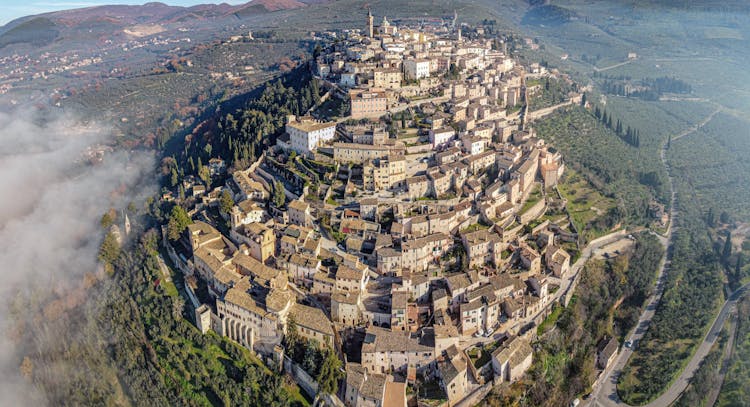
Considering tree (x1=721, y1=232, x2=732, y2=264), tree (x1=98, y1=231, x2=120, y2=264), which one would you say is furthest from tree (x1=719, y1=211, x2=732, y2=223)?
tree (x1=98, y1=231, x2=120, y2=264)

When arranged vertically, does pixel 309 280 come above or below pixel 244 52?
below

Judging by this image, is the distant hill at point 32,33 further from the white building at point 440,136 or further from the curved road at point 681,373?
the curved road at point 681,373

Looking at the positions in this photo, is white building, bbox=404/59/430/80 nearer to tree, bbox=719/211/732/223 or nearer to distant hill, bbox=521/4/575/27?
tree, bbox=719/211/732/223

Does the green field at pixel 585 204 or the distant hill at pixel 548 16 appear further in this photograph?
the distant hill at pixel 548 16

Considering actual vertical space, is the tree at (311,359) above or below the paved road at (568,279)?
above

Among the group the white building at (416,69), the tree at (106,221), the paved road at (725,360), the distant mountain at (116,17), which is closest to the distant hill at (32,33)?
the distant mountain at (116,17)

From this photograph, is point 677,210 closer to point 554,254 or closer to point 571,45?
point 554,254

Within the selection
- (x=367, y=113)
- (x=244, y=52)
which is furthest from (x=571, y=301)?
(x=244, y=52)
